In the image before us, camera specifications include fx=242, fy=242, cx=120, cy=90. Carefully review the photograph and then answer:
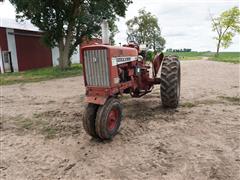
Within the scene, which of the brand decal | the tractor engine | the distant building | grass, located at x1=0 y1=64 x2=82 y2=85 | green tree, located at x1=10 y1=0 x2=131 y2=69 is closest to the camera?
the tractor engine

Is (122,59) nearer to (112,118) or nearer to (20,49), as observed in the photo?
(112,118)

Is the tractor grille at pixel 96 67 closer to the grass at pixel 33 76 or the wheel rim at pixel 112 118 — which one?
the wheel rim at pixel 112 118

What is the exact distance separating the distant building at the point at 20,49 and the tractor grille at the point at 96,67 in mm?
14782

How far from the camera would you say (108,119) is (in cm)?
375

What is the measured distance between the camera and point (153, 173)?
289cm

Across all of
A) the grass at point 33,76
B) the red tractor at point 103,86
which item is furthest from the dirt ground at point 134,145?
the grass at point 33,76

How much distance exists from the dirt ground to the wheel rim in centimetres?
22

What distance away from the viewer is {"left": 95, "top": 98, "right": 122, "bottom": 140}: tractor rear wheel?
362cm

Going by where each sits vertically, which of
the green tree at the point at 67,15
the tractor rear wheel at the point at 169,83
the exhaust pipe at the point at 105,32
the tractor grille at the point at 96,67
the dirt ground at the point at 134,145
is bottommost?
the dirt ground at the point at 134,145

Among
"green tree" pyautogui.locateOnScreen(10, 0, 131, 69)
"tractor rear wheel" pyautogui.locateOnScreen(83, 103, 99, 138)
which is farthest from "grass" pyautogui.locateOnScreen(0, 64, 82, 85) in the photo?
"tractor rear wheel" pyautogui.locateOnScreen(83, 103, 99, 138)

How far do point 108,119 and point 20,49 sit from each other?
1910 centimetres

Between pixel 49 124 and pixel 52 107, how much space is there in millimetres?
1449

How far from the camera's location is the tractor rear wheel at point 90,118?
378 centimetres

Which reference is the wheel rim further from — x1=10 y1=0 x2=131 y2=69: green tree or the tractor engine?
x1=10 y1=0 x2=131 y2=69: green tree
